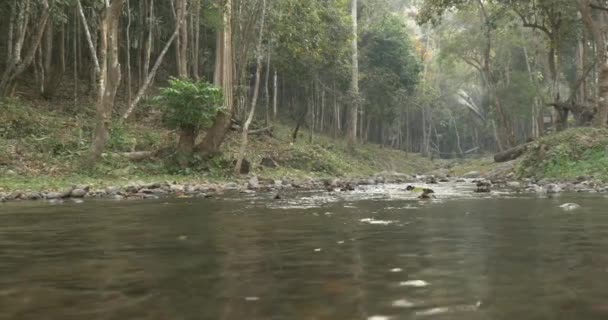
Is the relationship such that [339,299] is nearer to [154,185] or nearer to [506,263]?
[506,263]

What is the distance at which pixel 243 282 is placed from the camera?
2623 mm

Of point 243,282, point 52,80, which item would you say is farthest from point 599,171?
point 52,80

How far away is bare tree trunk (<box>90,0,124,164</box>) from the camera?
13.6 meters

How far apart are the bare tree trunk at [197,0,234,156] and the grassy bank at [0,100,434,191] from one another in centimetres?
50

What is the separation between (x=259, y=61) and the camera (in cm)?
2000

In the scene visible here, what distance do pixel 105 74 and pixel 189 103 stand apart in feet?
7.86

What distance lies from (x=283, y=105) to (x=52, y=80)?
20.2m

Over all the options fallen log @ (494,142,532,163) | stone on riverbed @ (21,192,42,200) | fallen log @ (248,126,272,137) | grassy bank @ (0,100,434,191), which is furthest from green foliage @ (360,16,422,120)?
stone on riverbed @ (21,192,42,200)

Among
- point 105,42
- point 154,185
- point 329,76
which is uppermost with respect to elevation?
point 329,76

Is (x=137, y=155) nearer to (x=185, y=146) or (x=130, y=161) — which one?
(x=130, y=161)

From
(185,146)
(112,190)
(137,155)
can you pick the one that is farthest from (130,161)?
(112,190)

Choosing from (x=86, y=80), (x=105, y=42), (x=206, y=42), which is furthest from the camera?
(x=206, y=42)

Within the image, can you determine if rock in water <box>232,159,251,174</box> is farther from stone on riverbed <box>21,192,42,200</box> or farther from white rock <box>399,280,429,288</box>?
white rock <box>399,280,429,288</box>

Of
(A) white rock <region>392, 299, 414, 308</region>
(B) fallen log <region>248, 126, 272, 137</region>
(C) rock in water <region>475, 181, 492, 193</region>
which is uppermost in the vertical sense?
(B) fallen log <region>248, 126, 272, 137</region>
